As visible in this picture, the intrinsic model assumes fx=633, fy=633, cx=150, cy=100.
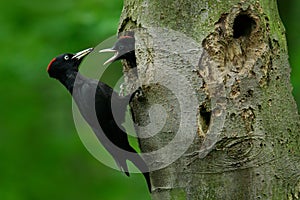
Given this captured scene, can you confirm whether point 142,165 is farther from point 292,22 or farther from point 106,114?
point 292,22

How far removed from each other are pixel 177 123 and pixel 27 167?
4.50 metres

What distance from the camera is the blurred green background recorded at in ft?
20.9

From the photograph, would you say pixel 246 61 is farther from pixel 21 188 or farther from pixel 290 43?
pixel 21 188

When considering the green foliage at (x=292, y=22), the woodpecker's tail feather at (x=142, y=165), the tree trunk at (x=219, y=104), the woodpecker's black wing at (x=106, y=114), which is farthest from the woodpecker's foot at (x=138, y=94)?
the green foliage at (x=292, y=22)

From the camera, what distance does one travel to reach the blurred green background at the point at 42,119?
6367 millimetres

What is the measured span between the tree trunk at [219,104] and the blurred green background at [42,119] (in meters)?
2.86

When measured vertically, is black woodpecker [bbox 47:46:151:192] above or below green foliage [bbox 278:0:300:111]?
below

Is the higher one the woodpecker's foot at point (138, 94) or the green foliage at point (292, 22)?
the green foliage at point (292, 22)

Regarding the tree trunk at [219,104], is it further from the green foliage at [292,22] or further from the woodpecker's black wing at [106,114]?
the green foliage at [292,22]

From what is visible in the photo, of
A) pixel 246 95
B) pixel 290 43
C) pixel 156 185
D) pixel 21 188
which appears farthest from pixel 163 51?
pixel 21 188

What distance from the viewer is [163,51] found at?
3.41 metres

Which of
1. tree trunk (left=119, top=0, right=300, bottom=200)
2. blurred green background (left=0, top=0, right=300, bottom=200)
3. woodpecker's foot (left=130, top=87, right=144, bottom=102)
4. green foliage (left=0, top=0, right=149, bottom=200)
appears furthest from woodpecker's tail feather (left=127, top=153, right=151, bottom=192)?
green foliage (left=0, top=0, right=149, bottom=200)

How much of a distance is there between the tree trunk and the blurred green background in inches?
113

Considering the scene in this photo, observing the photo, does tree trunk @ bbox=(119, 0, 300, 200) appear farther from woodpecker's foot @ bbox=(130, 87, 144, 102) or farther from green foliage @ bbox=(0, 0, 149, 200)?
green foliage @ bbox=(0, 0, 149, 200)
